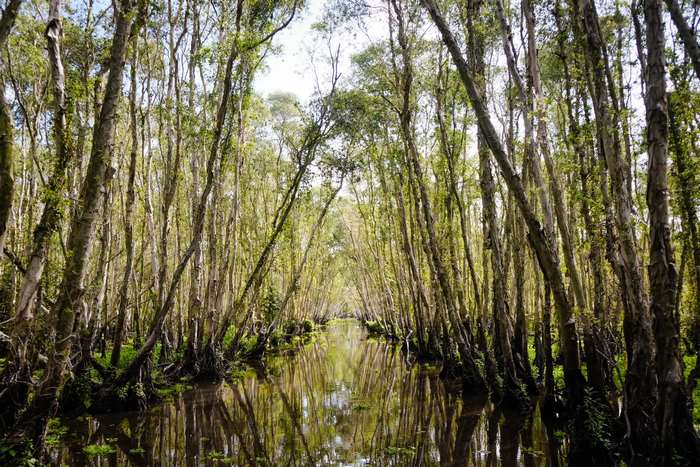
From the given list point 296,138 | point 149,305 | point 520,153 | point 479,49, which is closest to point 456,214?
point 520,153

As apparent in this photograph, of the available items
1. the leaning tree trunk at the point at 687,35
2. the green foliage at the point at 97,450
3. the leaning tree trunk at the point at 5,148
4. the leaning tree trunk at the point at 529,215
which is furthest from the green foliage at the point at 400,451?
the leaning tree trunk at the point at 687,35

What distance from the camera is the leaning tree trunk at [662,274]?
169 inches

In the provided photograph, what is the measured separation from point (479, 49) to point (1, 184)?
918 cm

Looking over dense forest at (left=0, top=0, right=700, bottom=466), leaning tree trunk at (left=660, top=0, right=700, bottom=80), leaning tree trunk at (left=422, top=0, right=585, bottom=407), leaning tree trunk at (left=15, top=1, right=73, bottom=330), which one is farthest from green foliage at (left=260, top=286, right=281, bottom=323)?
leaning tree trunk at (left=660, top=0, right=700, bottom=80)

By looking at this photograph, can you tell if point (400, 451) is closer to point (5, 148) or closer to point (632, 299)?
point (632, 299)

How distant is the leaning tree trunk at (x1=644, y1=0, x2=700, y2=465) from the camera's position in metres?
4.29

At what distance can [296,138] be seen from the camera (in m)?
20.4

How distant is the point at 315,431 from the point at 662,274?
574 centimetres

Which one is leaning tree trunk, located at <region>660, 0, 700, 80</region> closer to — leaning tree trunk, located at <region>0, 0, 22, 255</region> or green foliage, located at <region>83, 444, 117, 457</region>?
leaning tree trunk, located at <region>0, 0, 22, 255</region>

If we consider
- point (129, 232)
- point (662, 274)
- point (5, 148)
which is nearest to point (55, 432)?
point (129, 232)

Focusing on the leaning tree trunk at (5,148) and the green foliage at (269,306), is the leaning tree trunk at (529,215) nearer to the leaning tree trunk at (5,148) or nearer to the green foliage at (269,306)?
the leaning tree trunk at (5,148)

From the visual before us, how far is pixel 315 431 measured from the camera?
7738mm

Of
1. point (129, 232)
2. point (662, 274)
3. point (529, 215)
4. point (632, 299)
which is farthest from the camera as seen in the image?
point (129, 232)

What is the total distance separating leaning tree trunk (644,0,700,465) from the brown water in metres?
1.78
